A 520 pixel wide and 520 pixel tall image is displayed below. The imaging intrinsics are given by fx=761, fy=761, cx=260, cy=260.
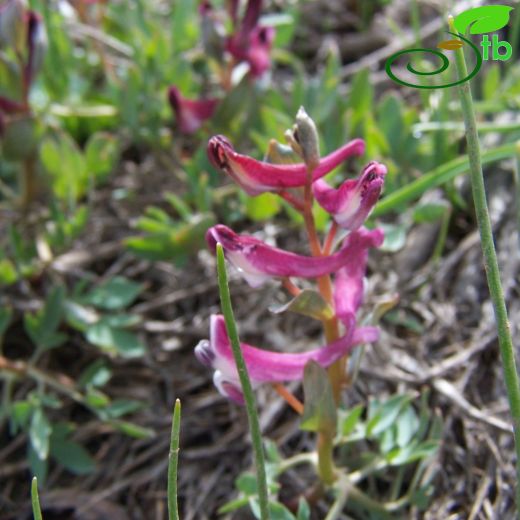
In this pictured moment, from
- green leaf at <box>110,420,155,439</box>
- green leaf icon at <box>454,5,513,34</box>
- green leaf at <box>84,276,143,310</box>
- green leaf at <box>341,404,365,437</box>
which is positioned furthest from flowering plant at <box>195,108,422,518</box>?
green leaf at <box>84,276,143,310</box>

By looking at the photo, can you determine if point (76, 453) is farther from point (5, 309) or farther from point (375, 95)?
point (375, 95)

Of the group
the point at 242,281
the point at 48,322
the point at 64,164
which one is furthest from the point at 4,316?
the point at 242,281

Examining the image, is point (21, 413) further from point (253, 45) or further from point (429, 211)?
point (253, 45)

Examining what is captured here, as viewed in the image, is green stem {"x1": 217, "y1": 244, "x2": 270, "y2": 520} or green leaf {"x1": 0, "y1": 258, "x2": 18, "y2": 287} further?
green leaf {"x1": 0, "y1": 258, "x2": 18, "y2": 287}

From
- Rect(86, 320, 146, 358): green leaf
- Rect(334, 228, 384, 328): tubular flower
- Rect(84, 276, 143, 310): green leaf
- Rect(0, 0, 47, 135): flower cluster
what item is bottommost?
Rect(86, 320, 146, 358): green leaf

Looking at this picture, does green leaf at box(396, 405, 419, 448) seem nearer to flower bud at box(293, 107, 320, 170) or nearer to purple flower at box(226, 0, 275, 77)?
flower bud at box(293, 107, 320, 170)

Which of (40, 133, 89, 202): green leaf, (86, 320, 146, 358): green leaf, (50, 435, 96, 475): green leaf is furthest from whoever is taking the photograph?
(40, 133, 89, 202): green leaf

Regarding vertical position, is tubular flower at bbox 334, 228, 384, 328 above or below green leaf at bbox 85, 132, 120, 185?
above

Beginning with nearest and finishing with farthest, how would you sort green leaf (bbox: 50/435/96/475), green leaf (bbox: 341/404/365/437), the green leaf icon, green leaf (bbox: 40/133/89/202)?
the green leaf icon, green leaf (bbox: 341/404/365/437), green leaf (bbox: 50/435/96/475), green leaf (bbox: 40/133/89/202)
